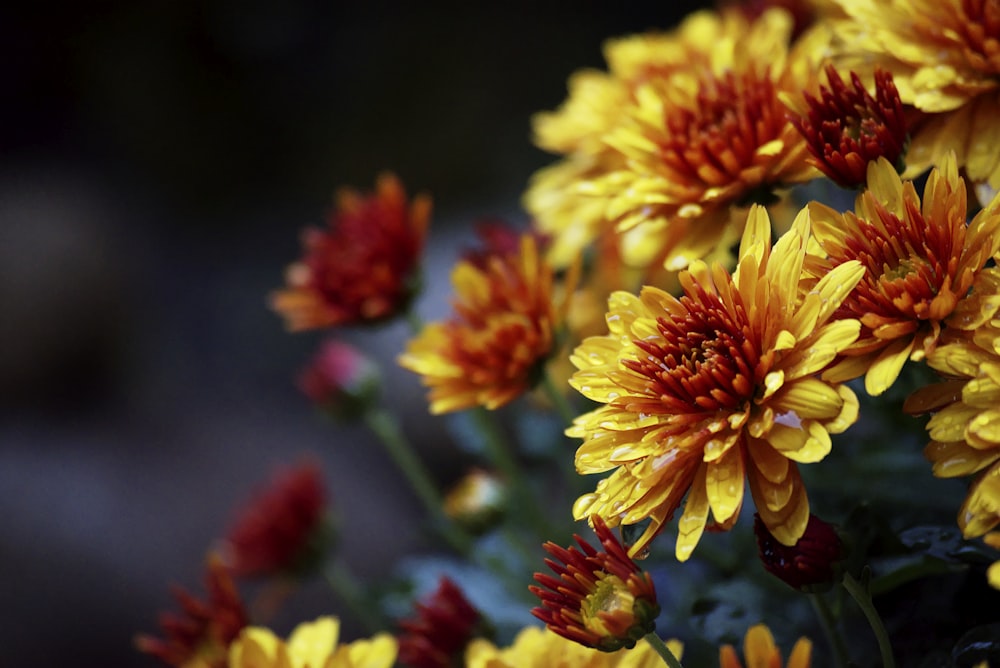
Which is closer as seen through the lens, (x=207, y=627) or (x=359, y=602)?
(x=207, y=627)

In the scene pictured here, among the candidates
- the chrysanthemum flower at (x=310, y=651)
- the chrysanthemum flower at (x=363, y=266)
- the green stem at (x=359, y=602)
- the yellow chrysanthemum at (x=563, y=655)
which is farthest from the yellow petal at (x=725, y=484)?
the green stem at (x=359, y=602)

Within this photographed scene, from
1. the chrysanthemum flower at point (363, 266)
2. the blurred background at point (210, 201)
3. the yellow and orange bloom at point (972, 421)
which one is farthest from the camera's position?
the blurred background at point (210, 201)

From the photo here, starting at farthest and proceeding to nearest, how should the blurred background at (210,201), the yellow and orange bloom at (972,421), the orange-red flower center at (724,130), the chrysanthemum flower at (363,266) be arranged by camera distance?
the blurred background at (210,201) < the chrysanthemum flower at (363,266) < the orange-red flower center at (724,130) < the yellow and orange bloom at (972,421)

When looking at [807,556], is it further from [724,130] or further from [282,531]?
[282,531]

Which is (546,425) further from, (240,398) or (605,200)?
(240,398)

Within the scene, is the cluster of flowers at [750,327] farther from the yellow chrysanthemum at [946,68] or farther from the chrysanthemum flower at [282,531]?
the chrysanthemum flower at [282,531]

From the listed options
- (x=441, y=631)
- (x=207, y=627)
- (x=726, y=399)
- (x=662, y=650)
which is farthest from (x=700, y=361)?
(x=207, y=627)

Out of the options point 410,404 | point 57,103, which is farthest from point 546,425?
point 57,103
